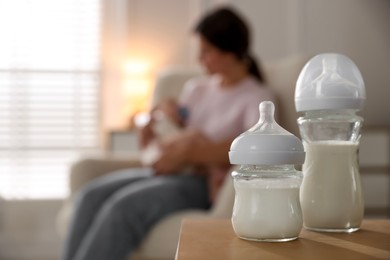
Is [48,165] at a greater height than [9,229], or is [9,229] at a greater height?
[48,165]

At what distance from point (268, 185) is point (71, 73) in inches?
127

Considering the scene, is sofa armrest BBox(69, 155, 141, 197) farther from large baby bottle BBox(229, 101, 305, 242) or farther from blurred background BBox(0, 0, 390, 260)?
large baby bottle BBox(229, 101, 305, 242)

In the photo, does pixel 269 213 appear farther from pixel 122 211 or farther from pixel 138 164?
A: pixel 138 164

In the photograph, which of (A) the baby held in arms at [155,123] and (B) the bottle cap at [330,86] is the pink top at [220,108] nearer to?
(A) the baby held in arms at [155,123]

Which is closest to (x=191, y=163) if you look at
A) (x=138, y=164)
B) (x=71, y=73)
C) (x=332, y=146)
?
(x=138, y=164)

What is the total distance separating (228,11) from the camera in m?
2.24

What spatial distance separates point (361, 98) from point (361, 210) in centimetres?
15

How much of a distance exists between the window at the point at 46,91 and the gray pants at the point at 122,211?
5.57ft

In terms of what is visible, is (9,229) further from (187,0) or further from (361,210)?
(361,210)

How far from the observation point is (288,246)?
0.72 m

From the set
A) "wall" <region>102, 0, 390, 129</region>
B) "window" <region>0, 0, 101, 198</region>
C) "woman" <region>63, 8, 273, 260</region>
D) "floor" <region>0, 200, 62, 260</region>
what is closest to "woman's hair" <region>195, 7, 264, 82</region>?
"woman" <region>63, 8, 273, 260</region>

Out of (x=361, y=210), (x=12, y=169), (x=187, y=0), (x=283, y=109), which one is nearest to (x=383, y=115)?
(x=187, y=0)

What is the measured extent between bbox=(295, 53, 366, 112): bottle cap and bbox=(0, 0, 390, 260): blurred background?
288 cm

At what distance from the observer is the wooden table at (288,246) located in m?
0.66
